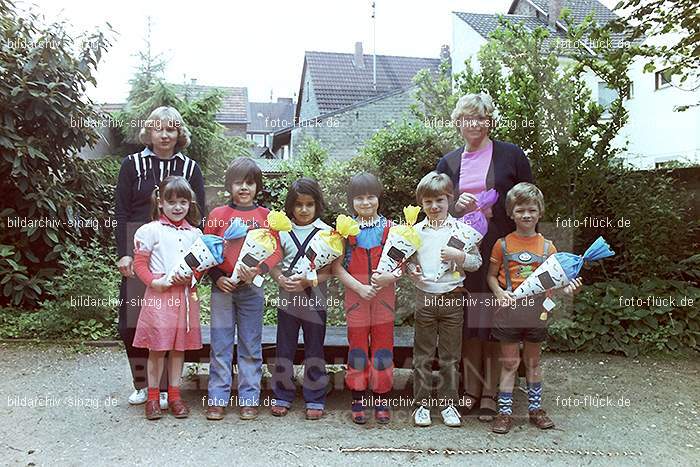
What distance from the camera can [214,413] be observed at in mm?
4070

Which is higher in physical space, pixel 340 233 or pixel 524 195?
pixel 524 195

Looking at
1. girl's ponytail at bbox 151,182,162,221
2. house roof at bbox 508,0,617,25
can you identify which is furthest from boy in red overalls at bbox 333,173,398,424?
house roof at bbox 508,0,617,25

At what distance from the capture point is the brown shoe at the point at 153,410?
4.05m

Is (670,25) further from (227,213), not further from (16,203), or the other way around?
(16,203)

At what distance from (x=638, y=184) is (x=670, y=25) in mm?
1563

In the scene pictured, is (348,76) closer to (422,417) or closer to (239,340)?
(239,340)

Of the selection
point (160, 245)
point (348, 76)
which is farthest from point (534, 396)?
point (348, 76)

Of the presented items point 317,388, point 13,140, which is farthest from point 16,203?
point 317,388

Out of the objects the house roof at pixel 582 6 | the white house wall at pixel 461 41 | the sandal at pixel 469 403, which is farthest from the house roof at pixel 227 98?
the house roof at pixel 582 6

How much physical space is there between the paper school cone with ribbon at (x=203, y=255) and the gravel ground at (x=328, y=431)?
1.00 m

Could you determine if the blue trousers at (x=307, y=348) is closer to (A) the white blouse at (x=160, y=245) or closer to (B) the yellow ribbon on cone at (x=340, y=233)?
(B) the yellow ribbon on cone at (x=340, y=233)

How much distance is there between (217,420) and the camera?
407cm

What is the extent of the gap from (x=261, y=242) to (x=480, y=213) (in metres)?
1.43

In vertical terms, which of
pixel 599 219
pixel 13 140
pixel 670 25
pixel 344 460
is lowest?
pixel 344 460
